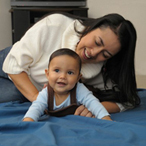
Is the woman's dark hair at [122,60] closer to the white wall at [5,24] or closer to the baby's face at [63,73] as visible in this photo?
the baby's face at [63,73]

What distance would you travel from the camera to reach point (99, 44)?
121 centimetres

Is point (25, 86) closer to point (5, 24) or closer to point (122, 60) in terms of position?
point (122, 60)

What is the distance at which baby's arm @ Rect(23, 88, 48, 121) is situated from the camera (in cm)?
94

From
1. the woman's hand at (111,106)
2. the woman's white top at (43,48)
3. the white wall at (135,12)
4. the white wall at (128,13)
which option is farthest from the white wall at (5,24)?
the woman's hand at (111,106)

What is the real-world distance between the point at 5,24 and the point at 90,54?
1917 millimetres

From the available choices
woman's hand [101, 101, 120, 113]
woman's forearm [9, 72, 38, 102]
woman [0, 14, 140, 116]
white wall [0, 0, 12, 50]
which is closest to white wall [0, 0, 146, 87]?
white wall [0, 0, 12, 50]

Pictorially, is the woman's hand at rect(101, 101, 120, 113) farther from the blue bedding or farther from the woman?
the blue bedding

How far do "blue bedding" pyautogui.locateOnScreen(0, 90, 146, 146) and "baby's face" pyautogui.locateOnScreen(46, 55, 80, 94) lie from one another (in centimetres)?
14

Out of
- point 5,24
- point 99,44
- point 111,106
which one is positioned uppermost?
point 99,44

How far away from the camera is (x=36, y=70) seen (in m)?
1.31

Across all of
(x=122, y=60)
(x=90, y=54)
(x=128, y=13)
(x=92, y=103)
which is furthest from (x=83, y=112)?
(x=128, y=13)

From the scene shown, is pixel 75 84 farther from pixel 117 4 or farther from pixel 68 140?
pixel 117 4

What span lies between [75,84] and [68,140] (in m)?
0.36

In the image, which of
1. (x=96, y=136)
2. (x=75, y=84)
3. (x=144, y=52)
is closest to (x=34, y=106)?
(x=75, y=84)
